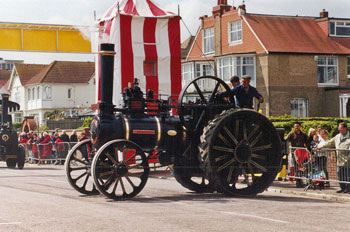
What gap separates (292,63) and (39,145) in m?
22.6

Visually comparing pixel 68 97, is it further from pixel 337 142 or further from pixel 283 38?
pixel 337 142

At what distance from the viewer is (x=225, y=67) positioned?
51531 millimetres

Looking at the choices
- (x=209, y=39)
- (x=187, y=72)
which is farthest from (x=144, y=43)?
(x=187, y=72)

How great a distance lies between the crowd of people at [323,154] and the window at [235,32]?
108 ft

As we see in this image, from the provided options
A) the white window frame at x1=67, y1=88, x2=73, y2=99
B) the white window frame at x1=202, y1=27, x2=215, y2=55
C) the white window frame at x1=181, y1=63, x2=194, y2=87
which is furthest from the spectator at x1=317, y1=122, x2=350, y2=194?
the white window frame at x1=67, y1=88, x2=73, y2=99

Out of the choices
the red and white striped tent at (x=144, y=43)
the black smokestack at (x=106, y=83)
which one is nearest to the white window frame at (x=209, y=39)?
the red and white striped tent at (x=144, y=43)

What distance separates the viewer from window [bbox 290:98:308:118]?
49.6 metres

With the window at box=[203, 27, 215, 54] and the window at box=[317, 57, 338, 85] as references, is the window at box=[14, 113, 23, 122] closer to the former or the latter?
the window at box=[203, 27, 215, 54]

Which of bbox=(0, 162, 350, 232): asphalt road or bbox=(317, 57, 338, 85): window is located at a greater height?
bbox=(317, 57, 338, 85): window

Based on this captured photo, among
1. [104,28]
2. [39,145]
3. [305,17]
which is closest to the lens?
[104,28]

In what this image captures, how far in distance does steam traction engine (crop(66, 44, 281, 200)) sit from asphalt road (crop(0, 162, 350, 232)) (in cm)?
48

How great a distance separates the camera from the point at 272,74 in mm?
48875

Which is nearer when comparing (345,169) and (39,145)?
(345,169)

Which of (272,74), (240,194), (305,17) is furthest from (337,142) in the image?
Result: (305,17)
